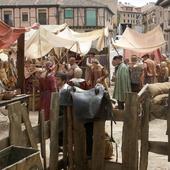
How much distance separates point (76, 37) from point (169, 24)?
31.3m

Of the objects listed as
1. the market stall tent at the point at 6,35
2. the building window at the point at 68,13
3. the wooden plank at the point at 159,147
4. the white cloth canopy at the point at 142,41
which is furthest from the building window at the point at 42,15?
the wooden plank at the point at 159,147

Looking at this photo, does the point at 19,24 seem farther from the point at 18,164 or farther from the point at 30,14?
the point at 18,164

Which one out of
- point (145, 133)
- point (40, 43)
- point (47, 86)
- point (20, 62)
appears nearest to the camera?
point (145, 133)

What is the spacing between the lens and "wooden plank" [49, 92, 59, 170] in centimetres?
589

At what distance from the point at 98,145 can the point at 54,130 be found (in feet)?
1.96

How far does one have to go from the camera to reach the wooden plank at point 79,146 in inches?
234

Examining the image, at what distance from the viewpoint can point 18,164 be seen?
14.1 feet

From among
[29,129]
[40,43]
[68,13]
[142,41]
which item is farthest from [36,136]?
[68,13]

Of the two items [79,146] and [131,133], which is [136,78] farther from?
[131,133]

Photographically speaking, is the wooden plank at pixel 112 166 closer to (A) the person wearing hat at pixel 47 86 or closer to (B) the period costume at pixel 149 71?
(A) the person wearing hat at pixel 47 86

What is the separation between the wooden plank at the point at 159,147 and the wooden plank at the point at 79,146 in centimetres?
93

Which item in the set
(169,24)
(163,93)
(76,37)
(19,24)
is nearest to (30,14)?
(19,24)

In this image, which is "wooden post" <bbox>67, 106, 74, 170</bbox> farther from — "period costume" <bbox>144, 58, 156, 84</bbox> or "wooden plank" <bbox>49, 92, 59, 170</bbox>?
"period costume" <bbox>144, 58, 156, 84</bbox>

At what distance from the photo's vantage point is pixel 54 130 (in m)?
5.90
